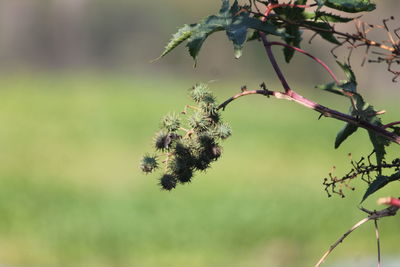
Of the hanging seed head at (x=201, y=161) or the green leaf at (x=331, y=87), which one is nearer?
the green leaf at (x=331, y=87)

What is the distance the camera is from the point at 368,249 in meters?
8.28

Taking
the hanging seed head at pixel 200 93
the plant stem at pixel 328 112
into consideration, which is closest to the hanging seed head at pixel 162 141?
the hanging seed head at pixel 200 93

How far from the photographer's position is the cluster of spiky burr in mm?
2098

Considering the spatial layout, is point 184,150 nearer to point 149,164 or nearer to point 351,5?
point 149,164

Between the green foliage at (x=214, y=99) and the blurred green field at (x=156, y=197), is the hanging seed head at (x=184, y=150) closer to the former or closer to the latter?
the green foliage at (x=214, y=99)

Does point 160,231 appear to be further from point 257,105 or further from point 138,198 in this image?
point 257,105

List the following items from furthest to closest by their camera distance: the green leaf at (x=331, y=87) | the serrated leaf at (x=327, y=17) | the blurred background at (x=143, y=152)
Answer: the blurred background at (x=143, y=152) < the serrated leaf at (x=327, y=17) < the green leaf at (x=331, y=87)

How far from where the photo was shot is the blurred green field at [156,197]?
846cm

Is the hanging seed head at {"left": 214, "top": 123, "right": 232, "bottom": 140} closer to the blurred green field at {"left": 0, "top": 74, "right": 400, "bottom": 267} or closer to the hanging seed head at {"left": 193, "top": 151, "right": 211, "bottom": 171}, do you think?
the hanging seed head at {"left": 193, "top": 151, "right": 211, "bottom": 171}

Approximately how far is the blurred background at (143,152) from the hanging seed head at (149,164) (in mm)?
327

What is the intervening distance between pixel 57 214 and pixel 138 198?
126 centimetres

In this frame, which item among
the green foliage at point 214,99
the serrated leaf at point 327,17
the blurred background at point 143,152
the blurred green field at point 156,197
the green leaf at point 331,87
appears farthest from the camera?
the blurred background at point 143,152

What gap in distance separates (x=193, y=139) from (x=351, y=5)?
1.66ft

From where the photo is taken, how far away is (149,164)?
2.20 metres
